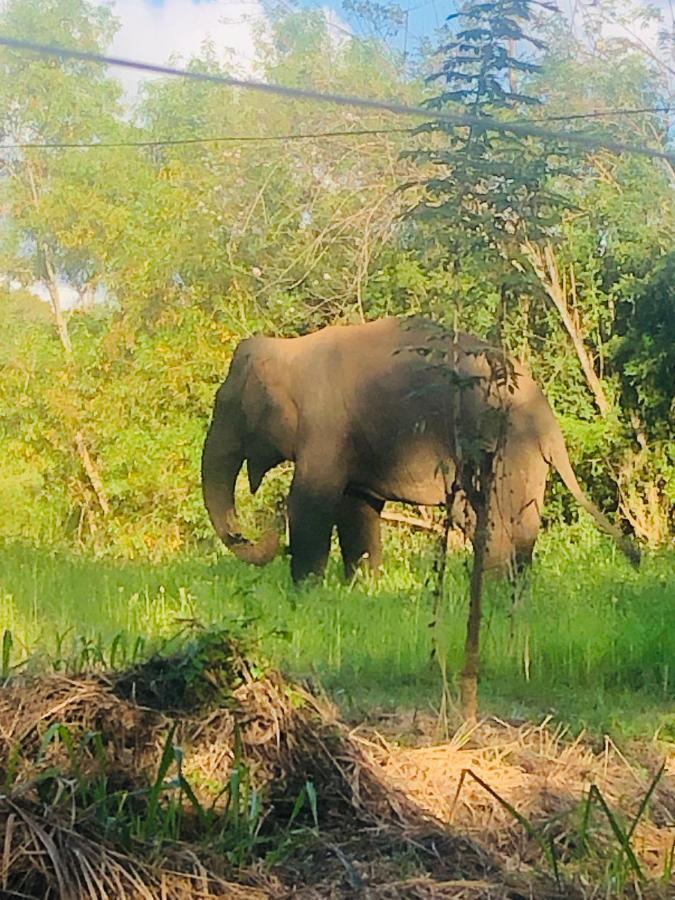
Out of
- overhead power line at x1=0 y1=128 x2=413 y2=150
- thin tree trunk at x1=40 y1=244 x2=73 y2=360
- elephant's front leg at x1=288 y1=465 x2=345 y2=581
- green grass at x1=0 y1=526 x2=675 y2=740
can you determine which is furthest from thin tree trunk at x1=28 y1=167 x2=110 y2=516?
green grass at x1=0 y1=526 x2=675 y2=740

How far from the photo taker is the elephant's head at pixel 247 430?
5.75 meters

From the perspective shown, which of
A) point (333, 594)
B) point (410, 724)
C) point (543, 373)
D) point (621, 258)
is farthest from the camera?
point (543, 373)

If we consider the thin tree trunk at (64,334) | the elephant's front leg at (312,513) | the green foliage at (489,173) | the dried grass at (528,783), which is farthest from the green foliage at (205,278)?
the dried grass at (528,783)

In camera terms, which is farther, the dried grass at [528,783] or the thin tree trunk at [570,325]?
the thin tree trunk at [570,325]

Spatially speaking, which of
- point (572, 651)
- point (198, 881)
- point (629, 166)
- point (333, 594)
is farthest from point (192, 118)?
point (198, 881)

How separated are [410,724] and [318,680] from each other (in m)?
0.20

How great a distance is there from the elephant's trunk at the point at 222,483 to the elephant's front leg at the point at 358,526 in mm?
453

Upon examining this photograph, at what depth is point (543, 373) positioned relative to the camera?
748 centimetres

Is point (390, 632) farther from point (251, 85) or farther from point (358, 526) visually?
point (358, 526)

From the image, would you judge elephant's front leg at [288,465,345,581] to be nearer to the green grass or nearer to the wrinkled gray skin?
the wrinkled gray skin

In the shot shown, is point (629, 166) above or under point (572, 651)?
above

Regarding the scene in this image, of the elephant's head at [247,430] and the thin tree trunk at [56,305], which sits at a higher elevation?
the thin tree trunk at [56,305]

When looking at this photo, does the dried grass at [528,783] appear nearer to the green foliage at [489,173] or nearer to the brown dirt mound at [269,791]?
the brown dirt mound at [269,791]

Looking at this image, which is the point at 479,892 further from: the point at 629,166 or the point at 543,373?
the point at 543,373
